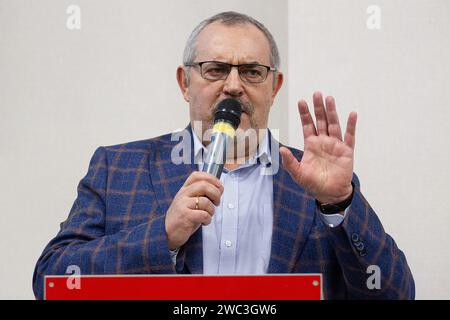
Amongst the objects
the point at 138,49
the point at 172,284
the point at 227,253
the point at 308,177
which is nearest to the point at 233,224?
the point at 227,253

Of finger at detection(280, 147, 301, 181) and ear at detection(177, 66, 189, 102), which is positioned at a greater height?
ear at detection(177, 66, 189, 102)

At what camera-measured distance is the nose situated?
1.41 metres

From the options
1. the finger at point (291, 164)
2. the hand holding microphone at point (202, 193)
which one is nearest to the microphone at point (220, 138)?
the hand holding microphone at point (202, 193)

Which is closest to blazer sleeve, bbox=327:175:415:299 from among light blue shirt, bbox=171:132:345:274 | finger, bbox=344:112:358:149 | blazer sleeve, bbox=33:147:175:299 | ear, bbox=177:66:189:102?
finger, bbox=344:112:358:149

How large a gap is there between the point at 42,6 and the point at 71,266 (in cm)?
132

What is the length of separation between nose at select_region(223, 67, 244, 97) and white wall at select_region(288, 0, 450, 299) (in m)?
0.65

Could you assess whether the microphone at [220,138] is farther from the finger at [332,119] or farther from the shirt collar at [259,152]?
the shirt collar at [259,152]

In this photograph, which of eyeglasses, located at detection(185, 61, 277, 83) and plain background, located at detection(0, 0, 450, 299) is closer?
eyeglasses, located at detection(185, 61, 277, 83)

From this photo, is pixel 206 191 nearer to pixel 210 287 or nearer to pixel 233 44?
pixel 210 287

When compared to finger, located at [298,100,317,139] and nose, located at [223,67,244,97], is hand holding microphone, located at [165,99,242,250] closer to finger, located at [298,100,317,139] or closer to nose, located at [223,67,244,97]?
finger, located at [298,100,317,139]

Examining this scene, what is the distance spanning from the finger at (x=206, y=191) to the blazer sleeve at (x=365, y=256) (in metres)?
0.29

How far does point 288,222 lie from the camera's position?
1369mm

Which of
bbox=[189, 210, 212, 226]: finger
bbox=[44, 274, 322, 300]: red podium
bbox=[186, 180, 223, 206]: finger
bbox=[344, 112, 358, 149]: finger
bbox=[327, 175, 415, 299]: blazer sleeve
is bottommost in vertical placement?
bbox=[327, 175, 415, 299]: blazer sleeve
